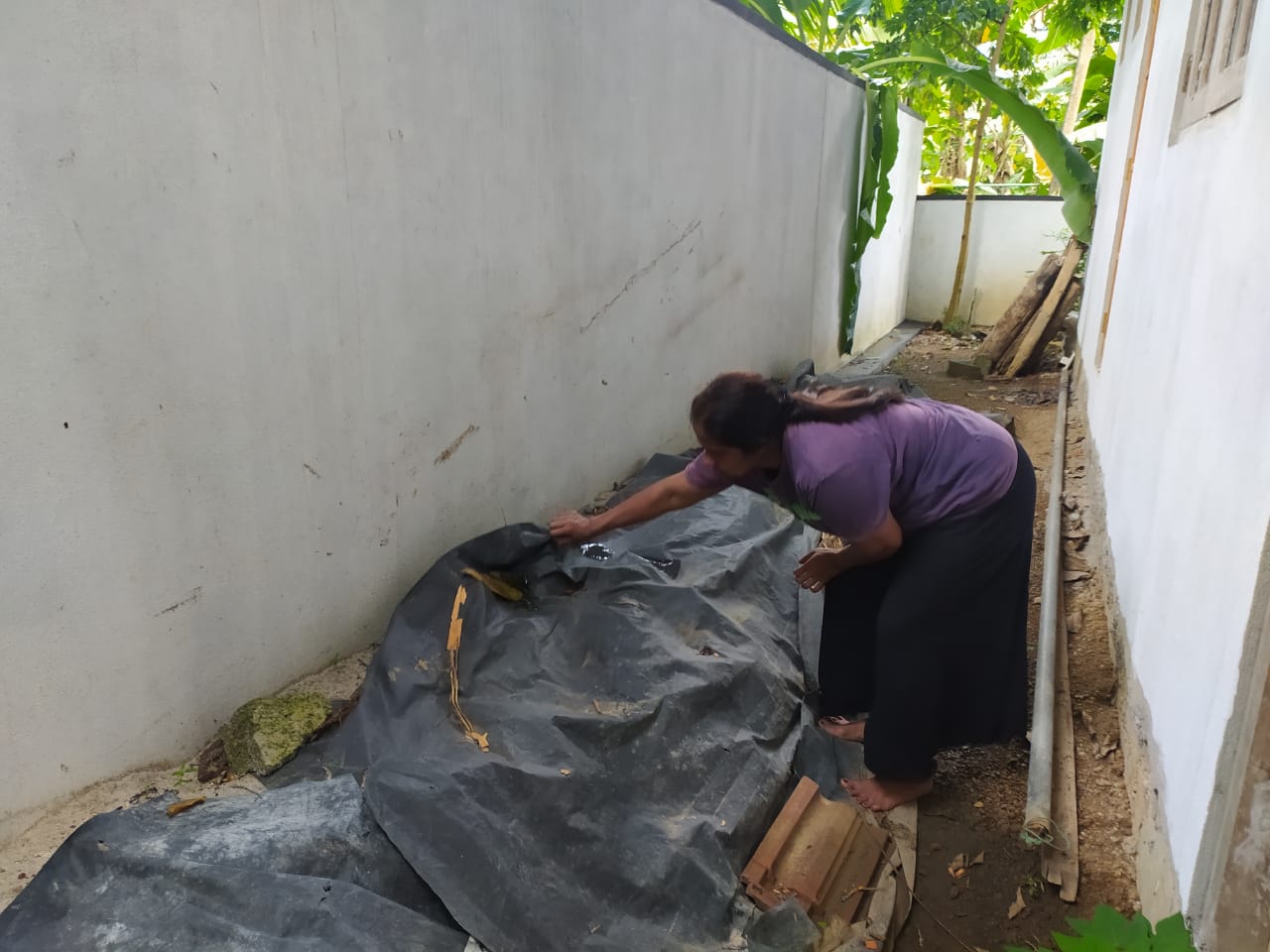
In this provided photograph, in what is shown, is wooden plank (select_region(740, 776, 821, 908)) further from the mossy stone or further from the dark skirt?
the mossy stone

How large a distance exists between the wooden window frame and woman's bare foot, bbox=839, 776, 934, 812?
1.96 meters

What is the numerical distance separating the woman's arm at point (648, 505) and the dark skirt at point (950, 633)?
538mm

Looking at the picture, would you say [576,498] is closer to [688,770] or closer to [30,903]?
[688,770]

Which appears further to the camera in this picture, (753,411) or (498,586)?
(498,586)

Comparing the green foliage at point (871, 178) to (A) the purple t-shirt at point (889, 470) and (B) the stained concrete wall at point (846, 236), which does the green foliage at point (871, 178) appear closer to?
(B) the stained concrete wall at point (846, 236)

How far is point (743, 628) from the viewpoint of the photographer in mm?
2662

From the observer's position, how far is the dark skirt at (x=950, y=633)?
2143 millimetres

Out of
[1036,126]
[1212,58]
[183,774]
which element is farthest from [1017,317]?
[183,774]

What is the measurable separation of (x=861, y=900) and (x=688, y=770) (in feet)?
1.63

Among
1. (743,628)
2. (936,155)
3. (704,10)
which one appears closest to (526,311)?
(743,628)

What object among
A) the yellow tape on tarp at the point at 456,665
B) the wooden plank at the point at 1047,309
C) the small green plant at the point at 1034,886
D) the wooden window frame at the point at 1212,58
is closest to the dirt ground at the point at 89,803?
Result: the yellow tape on tarp at the point at 456,665

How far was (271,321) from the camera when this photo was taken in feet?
6.70

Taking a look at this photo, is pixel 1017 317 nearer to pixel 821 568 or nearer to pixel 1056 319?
pixel 1056 319

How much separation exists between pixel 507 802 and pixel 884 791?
1.13m
